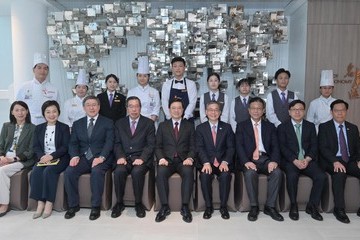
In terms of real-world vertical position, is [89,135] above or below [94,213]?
above

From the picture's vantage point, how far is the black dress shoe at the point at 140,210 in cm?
306

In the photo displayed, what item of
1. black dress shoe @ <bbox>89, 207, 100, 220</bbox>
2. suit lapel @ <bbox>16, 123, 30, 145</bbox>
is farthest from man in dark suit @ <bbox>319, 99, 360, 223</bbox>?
suit lapel @ <bbox>16, 123, 30, 145</bbox>

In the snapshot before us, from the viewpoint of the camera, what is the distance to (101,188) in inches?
123

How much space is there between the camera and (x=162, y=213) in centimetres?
302

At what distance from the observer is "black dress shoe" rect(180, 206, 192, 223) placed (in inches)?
116

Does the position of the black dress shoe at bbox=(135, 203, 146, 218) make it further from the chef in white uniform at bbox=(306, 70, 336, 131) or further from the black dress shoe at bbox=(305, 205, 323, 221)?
the chef in white uniform at bbox=(306, 70, 336, 131)

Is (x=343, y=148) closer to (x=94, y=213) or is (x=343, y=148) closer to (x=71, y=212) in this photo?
(x=94, y=213)

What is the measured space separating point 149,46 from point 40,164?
7.84 feet

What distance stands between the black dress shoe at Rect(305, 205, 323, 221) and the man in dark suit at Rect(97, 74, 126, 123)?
226 cm

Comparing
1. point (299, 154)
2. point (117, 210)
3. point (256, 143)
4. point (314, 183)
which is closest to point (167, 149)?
point (117, 210)

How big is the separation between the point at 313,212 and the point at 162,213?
1375 mm

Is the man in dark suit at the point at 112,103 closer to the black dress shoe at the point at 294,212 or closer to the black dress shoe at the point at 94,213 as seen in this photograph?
the black dress shoe at the point at 94,213

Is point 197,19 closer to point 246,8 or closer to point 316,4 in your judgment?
point 246,8

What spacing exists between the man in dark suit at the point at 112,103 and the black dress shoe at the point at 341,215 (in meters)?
2.48
